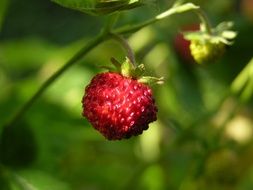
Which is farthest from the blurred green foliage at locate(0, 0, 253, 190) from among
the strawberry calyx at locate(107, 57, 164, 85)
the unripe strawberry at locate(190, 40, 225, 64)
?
the strawberry calyx at locate(107, 57, 164, 85)

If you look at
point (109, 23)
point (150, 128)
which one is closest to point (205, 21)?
point (109, 23)

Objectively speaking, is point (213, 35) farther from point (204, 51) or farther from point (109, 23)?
point (109, 23)

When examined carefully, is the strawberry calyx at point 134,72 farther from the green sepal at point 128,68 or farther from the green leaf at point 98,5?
the green leaf at point 98,5

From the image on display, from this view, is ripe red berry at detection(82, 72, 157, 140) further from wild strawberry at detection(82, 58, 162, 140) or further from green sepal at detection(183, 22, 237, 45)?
green sepal at detection(183, 22, 237, 45)

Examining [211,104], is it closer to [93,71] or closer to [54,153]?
[93,71]

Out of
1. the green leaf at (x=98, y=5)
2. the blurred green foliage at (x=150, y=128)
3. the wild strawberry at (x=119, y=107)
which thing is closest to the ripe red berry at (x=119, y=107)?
the wild strawberry at (x=119, y=107)

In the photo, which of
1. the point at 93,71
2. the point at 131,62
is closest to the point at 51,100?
the point at 93,71
